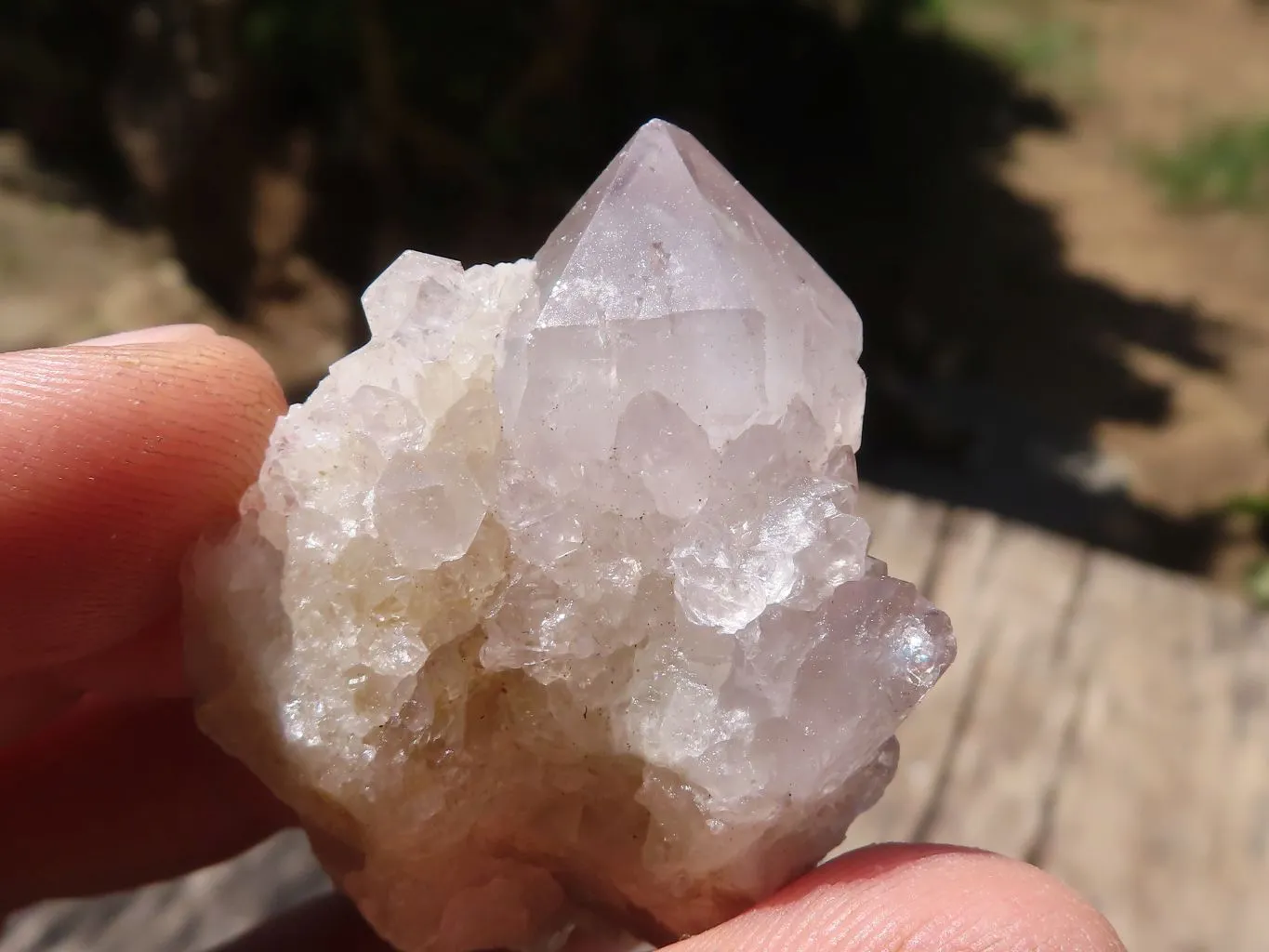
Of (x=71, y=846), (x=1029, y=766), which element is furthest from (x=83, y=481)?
(x=1029, y=766)

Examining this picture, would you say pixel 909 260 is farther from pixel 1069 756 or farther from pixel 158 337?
pixel 158 337

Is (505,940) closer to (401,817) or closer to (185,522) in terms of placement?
(401,817)

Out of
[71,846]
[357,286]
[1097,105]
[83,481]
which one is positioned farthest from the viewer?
[1097,105]

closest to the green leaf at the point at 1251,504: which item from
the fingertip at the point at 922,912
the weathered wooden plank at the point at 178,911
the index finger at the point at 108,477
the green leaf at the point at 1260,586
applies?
the green leaf at the point at 1260,586

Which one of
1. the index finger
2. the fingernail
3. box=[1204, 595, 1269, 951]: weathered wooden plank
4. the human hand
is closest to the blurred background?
box=[1204, 595, 1269, 951]: weathered wooden plank

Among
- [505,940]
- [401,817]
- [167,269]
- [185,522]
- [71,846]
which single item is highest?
[185,522]

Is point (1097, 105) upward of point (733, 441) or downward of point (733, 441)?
downward
